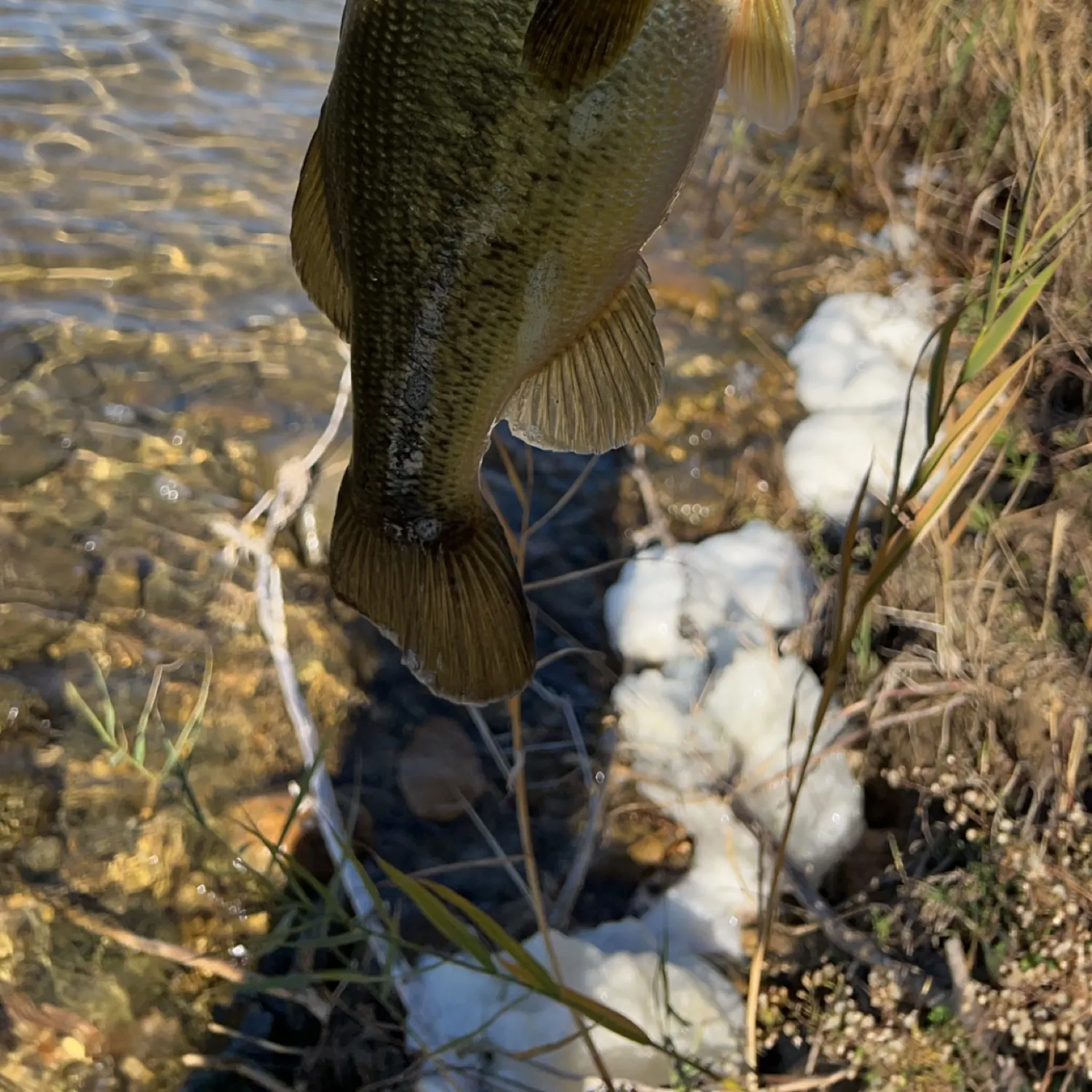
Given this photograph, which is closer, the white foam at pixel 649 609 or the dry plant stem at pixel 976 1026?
the dry plant stem at pixel 976 1026

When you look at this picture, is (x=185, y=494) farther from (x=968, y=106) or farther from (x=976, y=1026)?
(x=968, y=106)

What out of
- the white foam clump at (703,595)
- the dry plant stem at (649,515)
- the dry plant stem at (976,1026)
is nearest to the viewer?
the dry plant stem at (976,1026)

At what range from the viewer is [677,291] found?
15.1 ft

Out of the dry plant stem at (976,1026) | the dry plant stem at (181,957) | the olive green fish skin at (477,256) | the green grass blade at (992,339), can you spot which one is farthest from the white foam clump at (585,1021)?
the green grass blade at (992,339)

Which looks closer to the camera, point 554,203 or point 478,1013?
point 554,203

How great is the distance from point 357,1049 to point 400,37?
198 centimetres

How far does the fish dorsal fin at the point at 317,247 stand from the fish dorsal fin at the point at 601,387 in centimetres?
29

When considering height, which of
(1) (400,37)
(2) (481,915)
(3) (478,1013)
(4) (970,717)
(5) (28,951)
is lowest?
(5) (28,951)

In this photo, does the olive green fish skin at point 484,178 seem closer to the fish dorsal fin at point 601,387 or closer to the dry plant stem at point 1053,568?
the fish dorsal fin at point 601,387

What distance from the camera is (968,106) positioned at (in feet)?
15.8

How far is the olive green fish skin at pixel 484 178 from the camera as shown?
1.09 metres

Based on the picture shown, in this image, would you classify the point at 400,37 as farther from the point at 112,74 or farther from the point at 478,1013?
the point at 112,74

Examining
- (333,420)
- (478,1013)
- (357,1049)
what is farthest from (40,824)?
(333,420)

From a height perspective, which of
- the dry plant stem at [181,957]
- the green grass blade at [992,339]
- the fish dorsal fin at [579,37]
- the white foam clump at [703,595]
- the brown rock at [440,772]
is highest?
the fish dorsal fin at [579,37]
